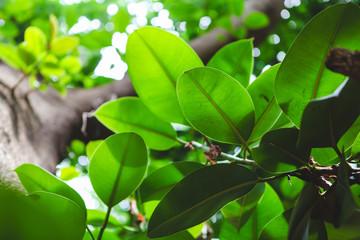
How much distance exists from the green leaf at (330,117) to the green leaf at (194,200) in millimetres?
116

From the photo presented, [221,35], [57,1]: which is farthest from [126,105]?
[57,1]

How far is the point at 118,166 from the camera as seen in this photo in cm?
49

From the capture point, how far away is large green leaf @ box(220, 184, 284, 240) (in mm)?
564

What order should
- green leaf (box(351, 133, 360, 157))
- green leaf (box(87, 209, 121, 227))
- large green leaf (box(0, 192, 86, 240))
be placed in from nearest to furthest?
large green leaf (box(0, 192, 86, 240)), green leaf (box(351, 133, 360, 157)), green leaf (box(87, 209, 121, 227))

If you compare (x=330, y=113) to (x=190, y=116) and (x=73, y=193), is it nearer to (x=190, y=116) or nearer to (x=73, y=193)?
(x=190, y=116)

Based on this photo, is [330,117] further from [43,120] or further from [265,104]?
[43,120]

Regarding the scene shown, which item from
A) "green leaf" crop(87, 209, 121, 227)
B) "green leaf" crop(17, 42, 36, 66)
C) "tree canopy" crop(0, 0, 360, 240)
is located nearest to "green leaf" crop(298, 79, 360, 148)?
"tree canopy" crop(0, 0, 360, 240)

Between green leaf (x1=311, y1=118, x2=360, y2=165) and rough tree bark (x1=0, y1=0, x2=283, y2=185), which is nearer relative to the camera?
green leaf (x1=311, y1=118, x2=360, y2=165)

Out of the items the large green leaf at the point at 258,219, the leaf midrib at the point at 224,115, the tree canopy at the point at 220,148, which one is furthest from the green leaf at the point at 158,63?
the large green leaf at the point at 258,219

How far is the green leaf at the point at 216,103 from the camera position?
0.42 metres

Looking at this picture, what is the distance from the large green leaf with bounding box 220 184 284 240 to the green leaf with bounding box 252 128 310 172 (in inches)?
7.4

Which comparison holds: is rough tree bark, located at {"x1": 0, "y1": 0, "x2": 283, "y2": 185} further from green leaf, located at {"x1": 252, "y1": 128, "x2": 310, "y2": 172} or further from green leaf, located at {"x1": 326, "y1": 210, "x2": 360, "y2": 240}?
green leaf, located at {"x1": 326, "y1": 210, "x2": 360, "y2": 240}

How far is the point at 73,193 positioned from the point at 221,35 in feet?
4.18

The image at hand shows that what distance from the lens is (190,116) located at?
17.6 inches
